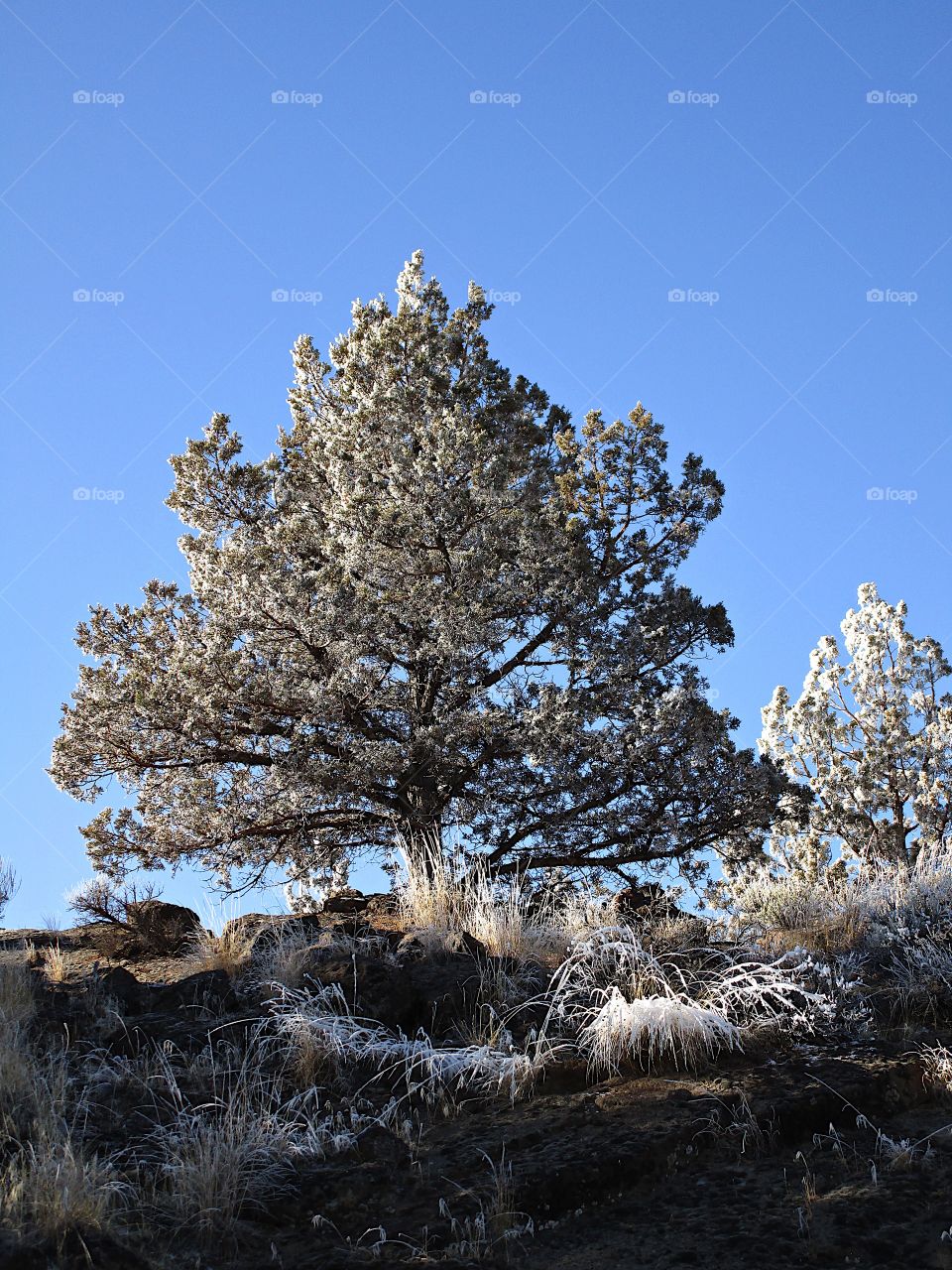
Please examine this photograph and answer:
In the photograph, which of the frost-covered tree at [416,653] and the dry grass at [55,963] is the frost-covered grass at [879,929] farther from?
the dry grass at [55,963]

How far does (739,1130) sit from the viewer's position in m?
6.11

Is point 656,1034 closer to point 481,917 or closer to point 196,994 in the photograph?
point 481,917

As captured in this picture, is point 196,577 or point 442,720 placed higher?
point 196,577

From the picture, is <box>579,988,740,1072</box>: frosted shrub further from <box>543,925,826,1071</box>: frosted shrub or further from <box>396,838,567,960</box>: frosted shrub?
<box>396,838,567,960</box>: frosted shrub

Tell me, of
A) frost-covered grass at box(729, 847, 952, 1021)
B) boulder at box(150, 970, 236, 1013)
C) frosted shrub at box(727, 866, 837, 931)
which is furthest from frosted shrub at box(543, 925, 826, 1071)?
boulder at box(150, 970, 236, 1013)

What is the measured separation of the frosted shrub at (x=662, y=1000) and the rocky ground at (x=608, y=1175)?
16cm

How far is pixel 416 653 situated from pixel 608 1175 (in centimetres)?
880

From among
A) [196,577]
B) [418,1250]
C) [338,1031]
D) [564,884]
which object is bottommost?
[418,1250]

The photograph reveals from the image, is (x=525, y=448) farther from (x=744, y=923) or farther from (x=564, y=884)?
(x=744, y=923)

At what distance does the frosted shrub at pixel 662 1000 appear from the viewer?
705cm

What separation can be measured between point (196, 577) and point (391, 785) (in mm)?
3784

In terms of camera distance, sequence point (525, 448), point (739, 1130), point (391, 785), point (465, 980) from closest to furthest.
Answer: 1. point (739, 1130)
2. point (465, 980)
3. point (391, 785)
4. point (525, 448)

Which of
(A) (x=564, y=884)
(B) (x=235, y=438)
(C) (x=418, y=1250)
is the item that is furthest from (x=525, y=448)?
(C) (x=418, y=1250)

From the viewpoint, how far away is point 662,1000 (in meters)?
7.17
